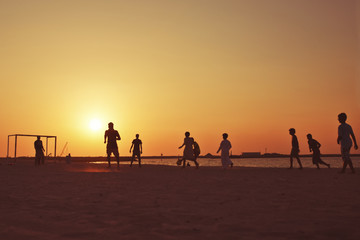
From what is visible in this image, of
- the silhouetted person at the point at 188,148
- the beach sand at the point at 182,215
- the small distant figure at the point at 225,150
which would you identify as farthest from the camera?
the silhouetted person at the point at 188,148

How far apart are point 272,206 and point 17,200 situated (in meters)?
4.72

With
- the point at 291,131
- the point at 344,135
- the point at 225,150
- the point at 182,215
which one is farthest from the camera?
the point at 225,150

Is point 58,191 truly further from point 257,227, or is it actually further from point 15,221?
point 257,227

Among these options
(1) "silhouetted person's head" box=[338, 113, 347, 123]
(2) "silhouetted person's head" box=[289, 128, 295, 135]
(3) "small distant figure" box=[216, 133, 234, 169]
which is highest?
(1) "silhouetted person's head" box=[338, 113, 347, 123]

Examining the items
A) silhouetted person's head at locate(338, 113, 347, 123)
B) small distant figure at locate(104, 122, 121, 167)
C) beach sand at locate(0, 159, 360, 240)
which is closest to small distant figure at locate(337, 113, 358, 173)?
silhouetted person's head at locate(338, 113, 347, 123)

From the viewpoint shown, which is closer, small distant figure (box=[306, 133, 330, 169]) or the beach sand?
the beach sand

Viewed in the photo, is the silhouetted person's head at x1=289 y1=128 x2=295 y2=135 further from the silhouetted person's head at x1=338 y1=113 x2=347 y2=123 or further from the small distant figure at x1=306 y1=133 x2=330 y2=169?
the silhouetted person's head at x1=338 y1=113 x2=347 y2=123

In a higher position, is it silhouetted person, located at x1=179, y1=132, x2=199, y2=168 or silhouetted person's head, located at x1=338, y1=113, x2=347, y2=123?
silhouetted person's head, located at x1=338, y1=113, x2=347, y2=123

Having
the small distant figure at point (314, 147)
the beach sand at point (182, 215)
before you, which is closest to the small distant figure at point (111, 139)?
the small distant figure at point (314, 147)

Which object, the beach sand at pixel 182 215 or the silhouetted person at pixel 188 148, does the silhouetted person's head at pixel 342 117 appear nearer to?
the beach sand at pixel 182 215

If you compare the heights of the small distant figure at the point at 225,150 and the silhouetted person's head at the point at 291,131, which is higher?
the silhouetted person's head at the point at 291,131

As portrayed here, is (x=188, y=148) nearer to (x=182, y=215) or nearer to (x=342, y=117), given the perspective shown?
(x=342, y=117)

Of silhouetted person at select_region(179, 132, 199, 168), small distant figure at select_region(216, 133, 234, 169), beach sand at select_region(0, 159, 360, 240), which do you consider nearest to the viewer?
beach sand at select_region(0, 159, 360, 240)

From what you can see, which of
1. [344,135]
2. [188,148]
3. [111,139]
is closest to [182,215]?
[344,135]
